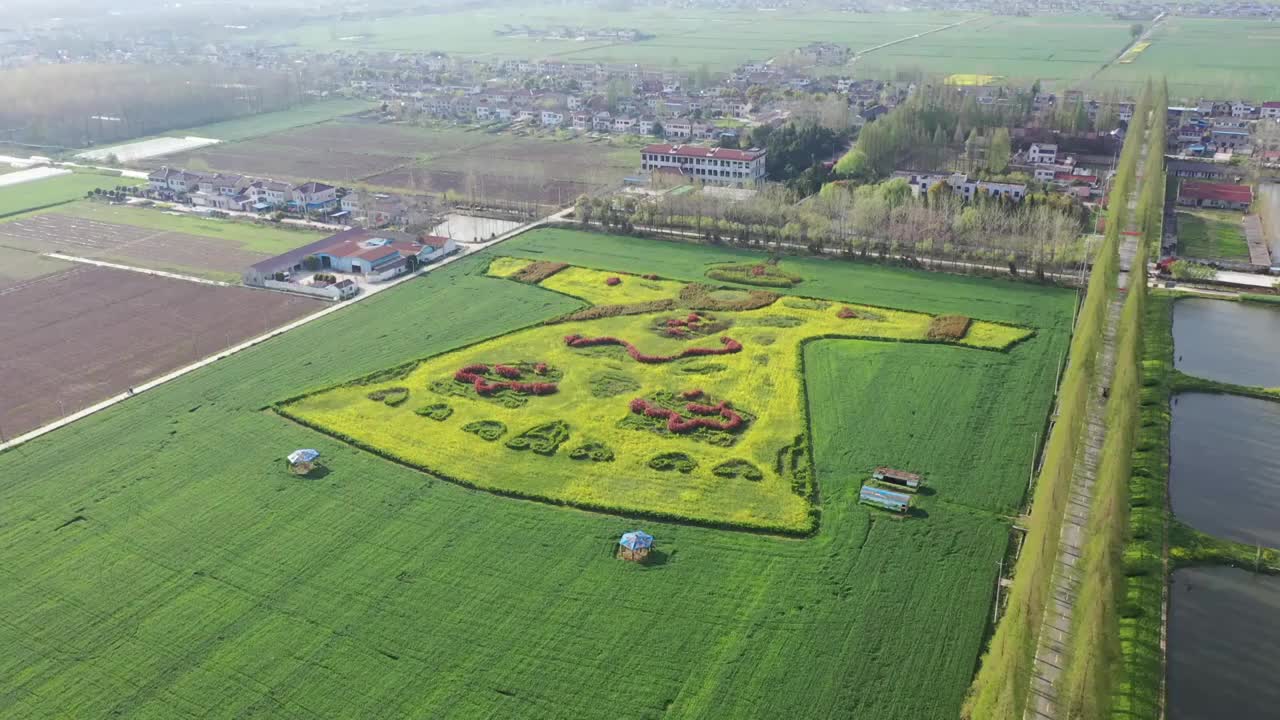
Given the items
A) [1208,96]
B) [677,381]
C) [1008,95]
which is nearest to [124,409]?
[677,381]

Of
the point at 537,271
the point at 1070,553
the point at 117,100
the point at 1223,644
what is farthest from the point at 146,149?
the point at 1223,644

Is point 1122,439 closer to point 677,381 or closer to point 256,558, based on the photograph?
point 677,381

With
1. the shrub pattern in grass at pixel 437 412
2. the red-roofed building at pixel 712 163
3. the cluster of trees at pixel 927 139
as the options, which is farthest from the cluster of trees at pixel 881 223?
the shrub pattern in grass at pixel 437 412

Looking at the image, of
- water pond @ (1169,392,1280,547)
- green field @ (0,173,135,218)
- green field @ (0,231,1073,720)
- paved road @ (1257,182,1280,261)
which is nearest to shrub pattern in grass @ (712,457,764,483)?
green field @ (0,231,1073,720)

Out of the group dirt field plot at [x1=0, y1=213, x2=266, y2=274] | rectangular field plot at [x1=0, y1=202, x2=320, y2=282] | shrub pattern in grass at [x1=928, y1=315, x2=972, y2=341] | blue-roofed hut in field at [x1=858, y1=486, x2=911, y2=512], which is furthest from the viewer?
rectangular field plot at [x1=0, y1=202, x2=320, y2=282]

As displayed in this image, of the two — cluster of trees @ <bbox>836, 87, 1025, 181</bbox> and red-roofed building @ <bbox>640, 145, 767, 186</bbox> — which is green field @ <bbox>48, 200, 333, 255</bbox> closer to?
red-roofed building @ <bbox>640, 145, 767, 186</bbox>

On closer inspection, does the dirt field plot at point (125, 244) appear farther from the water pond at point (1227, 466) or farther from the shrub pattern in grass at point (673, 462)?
the water pond at point (1227, 466)
